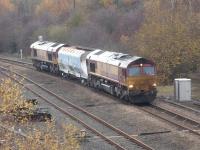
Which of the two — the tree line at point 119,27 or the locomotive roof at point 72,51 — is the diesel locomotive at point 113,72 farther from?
the tree line at point 119,27

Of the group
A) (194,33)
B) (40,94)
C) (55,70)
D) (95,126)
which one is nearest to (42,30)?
(55,70)

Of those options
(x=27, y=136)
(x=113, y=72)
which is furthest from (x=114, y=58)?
(x=27, y=136)

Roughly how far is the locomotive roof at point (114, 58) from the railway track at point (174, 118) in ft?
9.42

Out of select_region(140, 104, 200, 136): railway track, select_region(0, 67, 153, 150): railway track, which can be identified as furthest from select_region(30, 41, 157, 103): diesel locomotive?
select_region(0, 67, 153, 150): railway track

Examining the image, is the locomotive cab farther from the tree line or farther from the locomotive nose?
the tree line

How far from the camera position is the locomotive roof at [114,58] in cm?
3034

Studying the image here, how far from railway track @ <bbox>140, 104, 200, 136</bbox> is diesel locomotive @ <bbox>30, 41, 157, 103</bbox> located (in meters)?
1.28

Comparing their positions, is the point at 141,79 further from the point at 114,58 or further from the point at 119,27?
the point at 119,27

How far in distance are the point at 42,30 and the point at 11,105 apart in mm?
71046

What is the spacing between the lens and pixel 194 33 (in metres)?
42.5

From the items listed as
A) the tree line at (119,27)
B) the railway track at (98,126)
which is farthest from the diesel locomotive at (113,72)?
the tree line at (119,27)

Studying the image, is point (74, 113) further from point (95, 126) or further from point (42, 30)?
point (42, 30)

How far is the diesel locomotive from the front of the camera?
29688 millimetres

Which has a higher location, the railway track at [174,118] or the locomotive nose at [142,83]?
the locomotive nose at [142,83]
